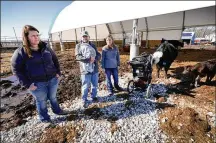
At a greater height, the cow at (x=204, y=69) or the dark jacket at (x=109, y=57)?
the dark jacket at (x=109, y=57)

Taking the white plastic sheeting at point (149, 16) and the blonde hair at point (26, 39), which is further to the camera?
the white plastic sheeting at point (149, 16)

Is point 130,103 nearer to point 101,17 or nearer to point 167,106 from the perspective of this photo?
point 167,106

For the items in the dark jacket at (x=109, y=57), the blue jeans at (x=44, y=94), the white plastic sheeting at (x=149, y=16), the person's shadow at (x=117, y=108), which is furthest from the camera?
the white plastic sheeting at (x=149, y=16)

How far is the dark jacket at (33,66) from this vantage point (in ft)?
8.66

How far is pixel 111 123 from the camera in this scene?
11.4 ft

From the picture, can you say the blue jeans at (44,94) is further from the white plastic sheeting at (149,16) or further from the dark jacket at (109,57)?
the white plastic sheeting at (149,16)

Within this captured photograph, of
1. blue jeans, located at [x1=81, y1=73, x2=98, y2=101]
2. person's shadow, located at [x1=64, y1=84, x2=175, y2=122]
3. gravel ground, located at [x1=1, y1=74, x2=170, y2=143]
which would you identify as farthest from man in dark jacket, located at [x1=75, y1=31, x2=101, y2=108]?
gravel ground, located at [x1=1, y1=74, x2=170, y2=143]

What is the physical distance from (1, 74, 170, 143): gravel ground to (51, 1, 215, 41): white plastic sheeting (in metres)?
4.81

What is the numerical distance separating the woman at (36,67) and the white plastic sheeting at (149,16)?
596 cm

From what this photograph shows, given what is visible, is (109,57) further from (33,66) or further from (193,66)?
(193,66)

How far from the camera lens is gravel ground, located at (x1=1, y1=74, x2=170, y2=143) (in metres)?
3.08

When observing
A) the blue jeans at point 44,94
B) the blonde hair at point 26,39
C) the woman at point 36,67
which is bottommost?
the blue jeans at point 44,94

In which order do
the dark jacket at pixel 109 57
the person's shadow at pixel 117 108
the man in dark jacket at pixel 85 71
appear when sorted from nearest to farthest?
the man in dark jacket at pixel 85 71
the person's shadow at pixel 117 108
the dark jacket at pixel 109 57

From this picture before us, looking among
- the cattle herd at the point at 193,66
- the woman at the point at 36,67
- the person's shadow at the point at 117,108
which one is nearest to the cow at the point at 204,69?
the cattle herd at the point at 193,66
